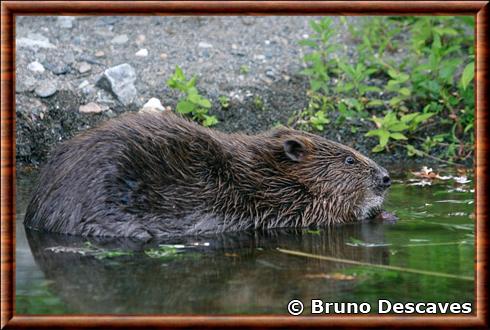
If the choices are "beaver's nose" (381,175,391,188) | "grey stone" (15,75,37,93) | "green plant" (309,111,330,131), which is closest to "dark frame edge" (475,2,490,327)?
"beaver's nose" (381,175,391,188)

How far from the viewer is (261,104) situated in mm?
10281

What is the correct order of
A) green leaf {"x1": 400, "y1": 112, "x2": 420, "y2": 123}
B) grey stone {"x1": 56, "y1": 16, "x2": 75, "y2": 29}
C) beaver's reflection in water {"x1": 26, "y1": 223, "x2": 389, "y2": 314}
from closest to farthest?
beaver's reflection in water {"x1": 26, "y1": 223, "x2": 389, "y2": 314}, green leaf {"x1": 400, "y1": 112, "x2": 420, "y2": 123}, grey stone {"x1": 56, "y1": 16, "x2": 75, "y2": 29}

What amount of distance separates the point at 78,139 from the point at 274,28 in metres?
5.40

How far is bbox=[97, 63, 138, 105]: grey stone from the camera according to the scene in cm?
1005

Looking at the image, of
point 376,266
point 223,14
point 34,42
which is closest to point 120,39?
point 34,42

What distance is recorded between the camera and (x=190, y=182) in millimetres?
7031

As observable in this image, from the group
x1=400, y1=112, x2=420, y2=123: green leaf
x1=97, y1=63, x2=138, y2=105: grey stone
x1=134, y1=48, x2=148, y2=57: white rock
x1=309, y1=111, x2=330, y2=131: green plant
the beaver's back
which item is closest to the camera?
the beaver's back

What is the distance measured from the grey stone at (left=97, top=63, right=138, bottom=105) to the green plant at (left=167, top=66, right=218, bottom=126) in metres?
0.52

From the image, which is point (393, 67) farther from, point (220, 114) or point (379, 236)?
point (379, 236)

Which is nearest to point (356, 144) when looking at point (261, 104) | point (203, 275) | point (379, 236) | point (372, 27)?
point (261, 104)

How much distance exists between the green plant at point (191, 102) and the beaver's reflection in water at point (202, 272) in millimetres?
2770

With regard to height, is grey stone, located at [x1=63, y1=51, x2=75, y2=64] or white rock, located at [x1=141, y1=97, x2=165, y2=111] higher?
grey stone, located at [x1=63, y1=51, x2=75, y2=64]

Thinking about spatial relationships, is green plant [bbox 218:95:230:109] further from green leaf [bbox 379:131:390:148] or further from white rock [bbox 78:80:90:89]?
green leaf [bbox 379:131:390:148]

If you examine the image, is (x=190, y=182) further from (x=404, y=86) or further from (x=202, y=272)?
(x=404, y=86)
